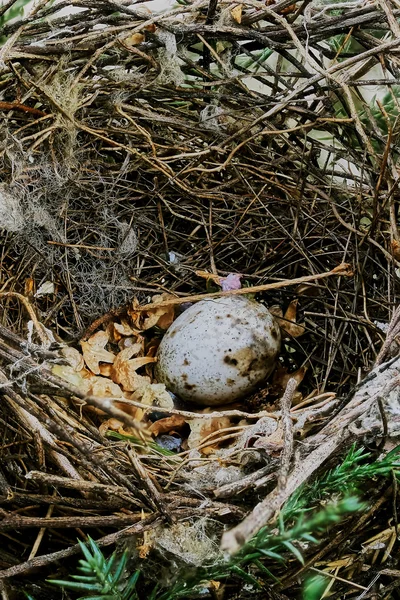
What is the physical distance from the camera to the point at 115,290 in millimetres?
1369

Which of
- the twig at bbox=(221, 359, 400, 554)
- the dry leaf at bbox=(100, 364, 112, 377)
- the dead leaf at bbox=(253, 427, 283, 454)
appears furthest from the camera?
the dry leaf at bbox=(100, 364, 112, 377)

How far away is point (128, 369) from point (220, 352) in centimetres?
19

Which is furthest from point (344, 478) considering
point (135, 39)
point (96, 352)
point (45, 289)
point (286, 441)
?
point (135, 39)

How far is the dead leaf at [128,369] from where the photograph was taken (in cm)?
128

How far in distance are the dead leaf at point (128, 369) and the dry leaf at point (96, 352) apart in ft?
0.06

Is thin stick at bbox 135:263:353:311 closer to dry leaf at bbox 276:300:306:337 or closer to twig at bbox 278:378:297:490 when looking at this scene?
dry leaf at bbox 276:300:306:337

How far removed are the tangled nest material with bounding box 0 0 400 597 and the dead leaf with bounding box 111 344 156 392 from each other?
0.10m

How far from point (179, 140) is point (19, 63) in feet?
1.08

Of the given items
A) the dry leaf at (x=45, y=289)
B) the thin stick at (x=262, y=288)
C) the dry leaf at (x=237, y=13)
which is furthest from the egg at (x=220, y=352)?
the dry leaf at (x=237, y=13)

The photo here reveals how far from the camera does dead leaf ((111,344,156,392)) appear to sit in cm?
128

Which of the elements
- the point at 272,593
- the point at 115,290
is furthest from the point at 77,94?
the point at 272,593

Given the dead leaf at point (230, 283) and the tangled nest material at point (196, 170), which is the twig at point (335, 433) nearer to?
the tangled nest material at point (196, 170)

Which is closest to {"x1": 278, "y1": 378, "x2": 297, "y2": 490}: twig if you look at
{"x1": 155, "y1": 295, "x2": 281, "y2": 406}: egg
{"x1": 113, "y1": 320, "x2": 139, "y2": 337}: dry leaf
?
{"x1": 155, "y1": 295, "x2": 281, "y2": 406}: egg

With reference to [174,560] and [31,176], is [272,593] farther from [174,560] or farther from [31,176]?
[31,176]
